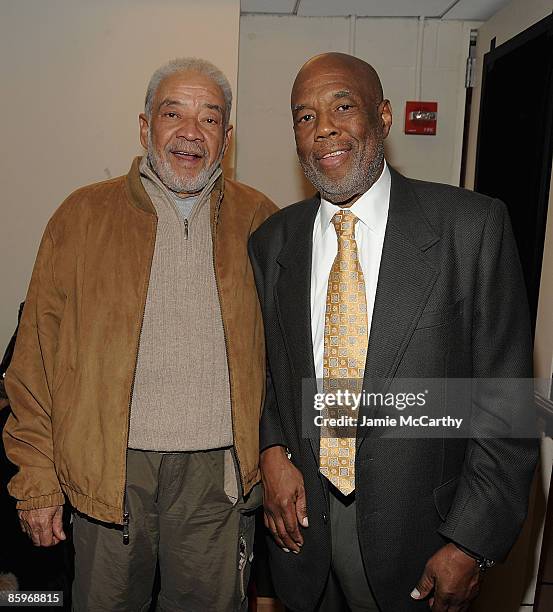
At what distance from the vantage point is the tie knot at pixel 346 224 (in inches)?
61.7

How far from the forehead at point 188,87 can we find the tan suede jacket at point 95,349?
8.6 inches

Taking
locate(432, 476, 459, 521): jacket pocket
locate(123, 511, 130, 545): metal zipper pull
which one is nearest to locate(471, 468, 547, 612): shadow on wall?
locate(432, 476, 459, 521): jacket pocket

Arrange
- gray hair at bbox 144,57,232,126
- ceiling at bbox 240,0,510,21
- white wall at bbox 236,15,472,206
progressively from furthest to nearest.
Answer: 1. white wall at bbox 236,15,472,206
2. ceiling at bbox 240,0,510,21
3. gray hair at bbox 144,57,232,126

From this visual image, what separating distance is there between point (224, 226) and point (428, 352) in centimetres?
69

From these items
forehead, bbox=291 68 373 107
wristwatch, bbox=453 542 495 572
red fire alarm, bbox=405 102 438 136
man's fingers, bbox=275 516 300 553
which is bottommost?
man's fingers, bbox=275 516 300 553

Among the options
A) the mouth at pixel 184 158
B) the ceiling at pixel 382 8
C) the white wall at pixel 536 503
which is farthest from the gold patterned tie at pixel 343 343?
the ceiling at pixel 382 8

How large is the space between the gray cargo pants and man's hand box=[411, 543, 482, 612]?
1.76 ft

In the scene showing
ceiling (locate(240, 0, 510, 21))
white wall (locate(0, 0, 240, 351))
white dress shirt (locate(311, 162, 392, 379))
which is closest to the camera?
white dress shirt (locate(311, 162, 392, 379))

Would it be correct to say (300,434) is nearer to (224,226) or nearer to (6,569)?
(224,226)

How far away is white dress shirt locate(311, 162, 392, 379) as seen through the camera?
1.56m

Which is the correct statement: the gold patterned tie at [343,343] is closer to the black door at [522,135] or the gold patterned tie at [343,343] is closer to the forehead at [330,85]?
the forehead at [330,85]

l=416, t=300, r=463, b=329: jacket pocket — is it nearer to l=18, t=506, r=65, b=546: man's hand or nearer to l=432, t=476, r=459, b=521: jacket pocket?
l=432, t=476, r=459, b=521: jacket pocket

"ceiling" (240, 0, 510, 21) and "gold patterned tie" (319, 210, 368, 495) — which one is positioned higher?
"ceiling" (240, 0, 510, 21)

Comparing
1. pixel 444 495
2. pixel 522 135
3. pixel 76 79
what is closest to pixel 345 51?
pixel 522 135
